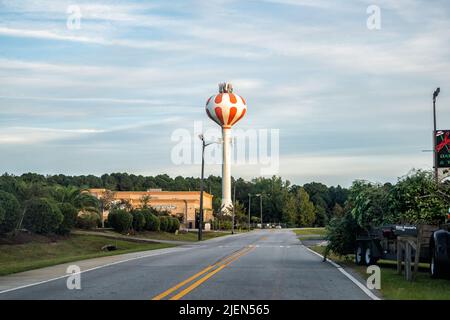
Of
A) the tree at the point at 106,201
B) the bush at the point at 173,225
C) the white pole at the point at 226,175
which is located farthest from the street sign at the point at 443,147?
the white pole at the point at 226,175

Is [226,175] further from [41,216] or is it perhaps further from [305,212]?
[41,216]

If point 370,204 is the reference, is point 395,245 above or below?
below

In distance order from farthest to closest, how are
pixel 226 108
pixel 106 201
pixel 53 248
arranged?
pixel 226 108
pixel 106 201
pixel 53 248

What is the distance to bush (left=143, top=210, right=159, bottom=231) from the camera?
64688 millimetres

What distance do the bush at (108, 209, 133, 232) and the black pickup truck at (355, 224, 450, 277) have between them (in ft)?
119

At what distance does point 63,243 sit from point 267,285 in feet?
93.4

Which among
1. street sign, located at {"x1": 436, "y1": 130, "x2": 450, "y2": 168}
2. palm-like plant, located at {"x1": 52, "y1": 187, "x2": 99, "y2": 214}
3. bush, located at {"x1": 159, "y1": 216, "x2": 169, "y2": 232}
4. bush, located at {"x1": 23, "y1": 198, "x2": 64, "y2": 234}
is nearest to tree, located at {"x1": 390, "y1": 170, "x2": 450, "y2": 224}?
street sign, located at {"x1": 436, "y1": 130, "x2": 450, "y2": 168}

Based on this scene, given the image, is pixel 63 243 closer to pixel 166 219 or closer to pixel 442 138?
pixel 442 138

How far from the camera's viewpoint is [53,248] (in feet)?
131

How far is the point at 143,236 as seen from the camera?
60688 millimetres

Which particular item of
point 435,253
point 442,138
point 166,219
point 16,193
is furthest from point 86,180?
point 435,253

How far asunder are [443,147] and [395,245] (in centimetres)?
1603

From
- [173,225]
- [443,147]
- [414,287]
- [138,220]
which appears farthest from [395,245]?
[173,225]
